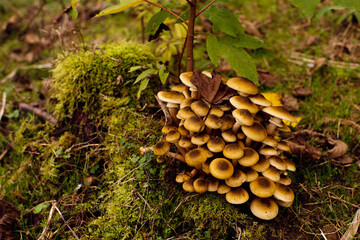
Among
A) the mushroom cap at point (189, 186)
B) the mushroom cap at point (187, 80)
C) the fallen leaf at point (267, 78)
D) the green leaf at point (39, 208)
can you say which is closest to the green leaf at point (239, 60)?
the mushroom cap at point (187, 80)

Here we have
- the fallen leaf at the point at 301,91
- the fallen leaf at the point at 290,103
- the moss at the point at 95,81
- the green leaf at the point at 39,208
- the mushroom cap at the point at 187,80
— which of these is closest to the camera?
the mushroom cap at the point at 187,80

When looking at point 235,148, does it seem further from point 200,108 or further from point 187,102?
point 187,102

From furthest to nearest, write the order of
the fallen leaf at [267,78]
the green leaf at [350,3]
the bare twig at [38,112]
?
the fallen leaf at [267,78]
the bare twig at [38,112]
the green leaf at [350,3]

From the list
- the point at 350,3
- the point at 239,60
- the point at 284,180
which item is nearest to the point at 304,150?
the point at 284,180

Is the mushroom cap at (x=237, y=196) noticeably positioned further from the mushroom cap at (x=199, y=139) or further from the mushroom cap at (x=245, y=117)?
the mushroom cap at (x=245, y=117)

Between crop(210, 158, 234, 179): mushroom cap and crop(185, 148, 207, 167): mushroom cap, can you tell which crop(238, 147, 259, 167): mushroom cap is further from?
crop(185, 148, 207, 167): mushroom cap

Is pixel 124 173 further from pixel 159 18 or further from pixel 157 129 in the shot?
pixel 159 18

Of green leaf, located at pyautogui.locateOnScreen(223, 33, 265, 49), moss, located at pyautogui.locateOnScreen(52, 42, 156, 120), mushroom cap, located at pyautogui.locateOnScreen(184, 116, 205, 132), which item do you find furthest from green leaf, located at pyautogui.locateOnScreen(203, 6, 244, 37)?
moss, located at pyautogui.locateOnScreen(52, 42, 156, 120)
